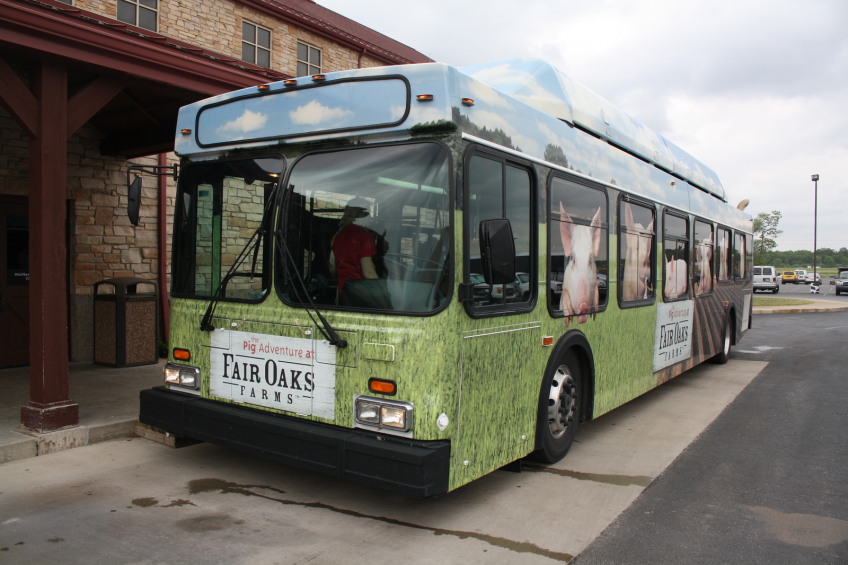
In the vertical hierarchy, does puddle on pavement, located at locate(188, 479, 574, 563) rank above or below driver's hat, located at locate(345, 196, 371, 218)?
below

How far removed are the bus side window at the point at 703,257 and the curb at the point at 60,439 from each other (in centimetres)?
679

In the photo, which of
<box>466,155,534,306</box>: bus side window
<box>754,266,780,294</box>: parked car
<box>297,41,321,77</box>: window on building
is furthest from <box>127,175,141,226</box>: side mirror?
<box>754,266,780,294</box>: parked car

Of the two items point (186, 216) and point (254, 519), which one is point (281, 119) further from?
point (254, 519)

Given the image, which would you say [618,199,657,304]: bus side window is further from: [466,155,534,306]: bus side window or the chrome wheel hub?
[466,155,534,306]: bus side window

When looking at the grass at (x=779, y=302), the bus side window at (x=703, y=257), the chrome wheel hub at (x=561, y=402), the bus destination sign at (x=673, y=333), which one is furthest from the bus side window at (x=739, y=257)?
the grass at (x=779, y=302)

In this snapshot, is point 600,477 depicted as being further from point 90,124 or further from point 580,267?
point 90,124

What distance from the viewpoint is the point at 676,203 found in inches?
287

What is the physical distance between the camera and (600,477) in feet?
15.4

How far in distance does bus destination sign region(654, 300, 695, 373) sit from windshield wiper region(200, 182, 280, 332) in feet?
14.7

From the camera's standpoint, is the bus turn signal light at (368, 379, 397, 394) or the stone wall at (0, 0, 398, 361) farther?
the stone wall at (0, 0, 398, 361)

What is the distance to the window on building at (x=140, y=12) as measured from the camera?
1029 centimetres

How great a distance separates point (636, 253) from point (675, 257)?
1.42 meters

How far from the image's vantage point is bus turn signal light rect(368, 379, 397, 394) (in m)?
3.46

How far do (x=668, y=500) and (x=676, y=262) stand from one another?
3.72 metres
